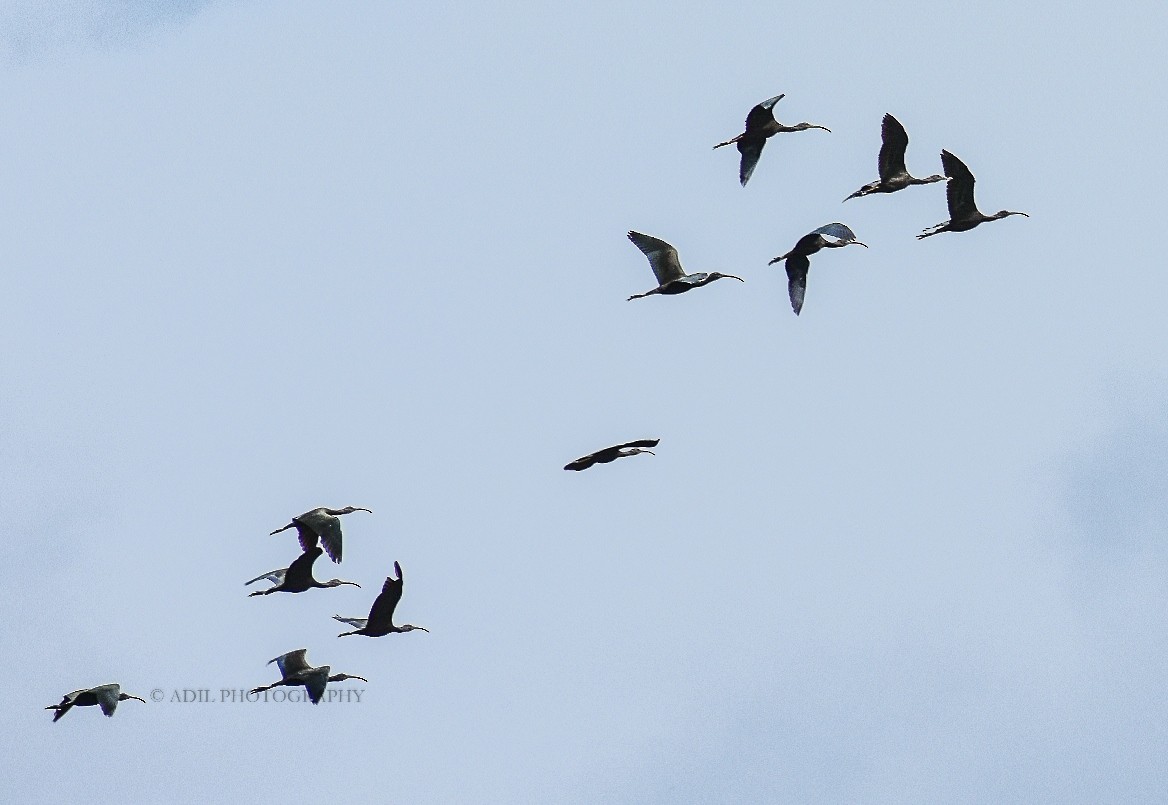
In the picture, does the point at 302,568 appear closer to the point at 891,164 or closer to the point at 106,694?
the point at 106,694

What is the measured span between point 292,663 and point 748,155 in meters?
14.9

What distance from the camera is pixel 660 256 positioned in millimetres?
53312

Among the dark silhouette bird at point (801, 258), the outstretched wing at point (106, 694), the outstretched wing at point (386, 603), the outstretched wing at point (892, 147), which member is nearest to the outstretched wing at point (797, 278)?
the dark silhouette bird at point (801, 258)

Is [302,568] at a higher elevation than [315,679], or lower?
higher

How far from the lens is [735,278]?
52.5 m

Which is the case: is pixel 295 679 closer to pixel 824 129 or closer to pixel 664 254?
pixel 664 254

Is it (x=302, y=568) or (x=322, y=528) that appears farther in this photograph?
→ (x=302, y=568)

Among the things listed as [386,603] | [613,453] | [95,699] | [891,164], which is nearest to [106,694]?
[95,699]

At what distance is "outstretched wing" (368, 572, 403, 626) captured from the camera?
49.4 metres

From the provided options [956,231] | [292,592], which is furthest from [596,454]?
[956,231]

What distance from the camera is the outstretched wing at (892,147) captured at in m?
53.2

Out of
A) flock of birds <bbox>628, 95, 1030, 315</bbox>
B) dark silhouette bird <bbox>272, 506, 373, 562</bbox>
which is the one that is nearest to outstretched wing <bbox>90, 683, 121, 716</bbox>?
dark silhouette bird <bbox>272, 506, 373, 562</bbox>

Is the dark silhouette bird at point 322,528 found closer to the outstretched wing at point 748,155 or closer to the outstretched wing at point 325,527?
the outstretched wing at point 325,527

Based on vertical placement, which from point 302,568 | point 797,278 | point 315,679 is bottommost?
point 315,679
